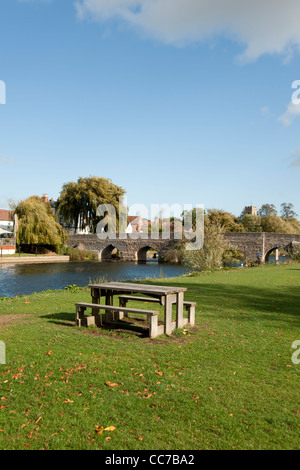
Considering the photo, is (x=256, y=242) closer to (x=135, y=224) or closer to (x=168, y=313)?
(x=168, y=313)

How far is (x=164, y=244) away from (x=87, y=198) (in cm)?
1295

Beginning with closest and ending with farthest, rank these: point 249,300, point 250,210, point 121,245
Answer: point 249,300, point 121,245, point 250,210

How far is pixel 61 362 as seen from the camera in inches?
198

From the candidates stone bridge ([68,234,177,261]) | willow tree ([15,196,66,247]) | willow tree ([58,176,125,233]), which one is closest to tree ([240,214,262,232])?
stone bridge ([68,234,177,261])

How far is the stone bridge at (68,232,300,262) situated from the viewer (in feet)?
134

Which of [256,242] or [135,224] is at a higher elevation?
[135,224]

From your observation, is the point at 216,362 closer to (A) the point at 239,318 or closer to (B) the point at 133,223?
(A) the point at 239,318

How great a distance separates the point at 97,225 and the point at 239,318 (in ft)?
147

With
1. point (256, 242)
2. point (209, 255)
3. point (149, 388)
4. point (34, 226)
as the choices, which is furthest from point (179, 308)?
point (34, 226)

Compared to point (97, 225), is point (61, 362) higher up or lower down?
lower down

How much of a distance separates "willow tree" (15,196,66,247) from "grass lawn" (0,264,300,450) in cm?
3419

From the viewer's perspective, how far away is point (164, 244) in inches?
1864

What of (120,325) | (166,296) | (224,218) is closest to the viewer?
(166,296)
